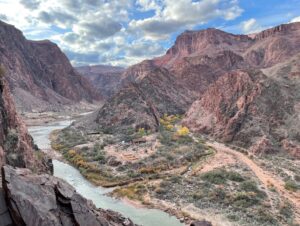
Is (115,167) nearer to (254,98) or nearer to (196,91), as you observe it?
(254,98)

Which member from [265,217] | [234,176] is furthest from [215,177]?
[265,217]

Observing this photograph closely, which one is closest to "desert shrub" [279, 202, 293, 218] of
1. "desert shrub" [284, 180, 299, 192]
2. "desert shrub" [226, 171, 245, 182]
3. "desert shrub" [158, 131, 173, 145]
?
"desert shrub" [284, 180, 299, 192]

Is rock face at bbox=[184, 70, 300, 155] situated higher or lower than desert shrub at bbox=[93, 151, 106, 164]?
higher

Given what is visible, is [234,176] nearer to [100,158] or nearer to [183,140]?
[100,158]

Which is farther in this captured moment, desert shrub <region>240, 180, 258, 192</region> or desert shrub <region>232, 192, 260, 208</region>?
desert shrub <region>240, 180, 258, 192</region>

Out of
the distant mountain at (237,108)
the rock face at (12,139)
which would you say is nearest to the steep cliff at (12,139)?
the rock face at (12,139)

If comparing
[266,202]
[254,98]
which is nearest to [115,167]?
[266,202]

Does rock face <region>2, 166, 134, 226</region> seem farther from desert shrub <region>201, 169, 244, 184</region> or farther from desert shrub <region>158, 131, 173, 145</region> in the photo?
desert shrub <region>158, 131, 173, 145</region>
